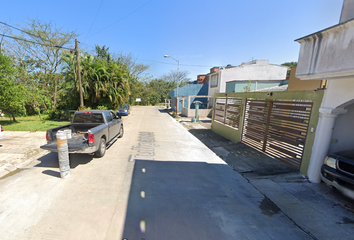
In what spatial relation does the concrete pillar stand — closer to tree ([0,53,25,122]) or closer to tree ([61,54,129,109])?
tree ([61,54,129,109])

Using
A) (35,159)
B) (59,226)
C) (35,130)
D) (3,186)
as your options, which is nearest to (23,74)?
(35,130)

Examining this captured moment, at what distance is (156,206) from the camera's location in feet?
10.4

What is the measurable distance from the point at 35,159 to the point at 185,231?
19.9 feet

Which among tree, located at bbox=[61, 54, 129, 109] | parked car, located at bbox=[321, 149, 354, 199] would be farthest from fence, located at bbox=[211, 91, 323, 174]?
tree, located at bbox=[61, 54, 129, 109]

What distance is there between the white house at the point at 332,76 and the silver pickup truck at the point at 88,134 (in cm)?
657

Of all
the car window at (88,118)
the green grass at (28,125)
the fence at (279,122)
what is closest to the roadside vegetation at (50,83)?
the green grass at (28,125)

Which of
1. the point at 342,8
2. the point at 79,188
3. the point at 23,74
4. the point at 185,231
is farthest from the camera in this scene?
the point at 23,74

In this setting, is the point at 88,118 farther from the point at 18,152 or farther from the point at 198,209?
the point at 198,209

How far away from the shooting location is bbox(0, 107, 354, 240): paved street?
2572 mm

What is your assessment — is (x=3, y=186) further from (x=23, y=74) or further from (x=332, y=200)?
(x=23, y=74)

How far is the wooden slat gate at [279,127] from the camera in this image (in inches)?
195

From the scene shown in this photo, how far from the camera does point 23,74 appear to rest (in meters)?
16.0

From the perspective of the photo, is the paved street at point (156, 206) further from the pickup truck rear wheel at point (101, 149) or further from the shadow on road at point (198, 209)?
the pickup truck rear wheel at point (101, 149)

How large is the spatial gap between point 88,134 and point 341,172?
676 cm
